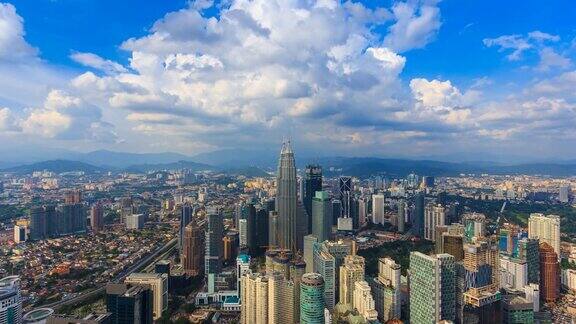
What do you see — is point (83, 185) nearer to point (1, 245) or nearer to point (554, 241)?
point (1, 245)

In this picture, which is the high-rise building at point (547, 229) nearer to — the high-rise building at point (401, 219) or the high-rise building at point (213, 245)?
the high-rise building at point (401, 219)

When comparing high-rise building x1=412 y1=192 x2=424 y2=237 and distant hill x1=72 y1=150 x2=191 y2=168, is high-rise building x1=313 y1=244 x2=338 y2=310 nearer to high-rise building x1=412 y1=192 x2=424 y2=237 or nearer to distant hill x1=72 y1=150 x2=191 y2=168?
high-rise building x1=412 y1=192 x2=424 y2=237

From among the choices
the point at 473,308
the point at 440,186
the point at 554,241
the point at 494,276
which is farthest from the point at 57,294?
the point at 440,186

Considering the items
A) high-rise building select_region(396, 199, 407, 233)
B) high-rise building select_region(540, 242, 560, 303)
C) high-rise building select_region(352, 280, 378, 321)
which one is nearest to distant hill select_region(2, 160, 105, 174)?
high-rise building select_region(396, 199, 407, 233)

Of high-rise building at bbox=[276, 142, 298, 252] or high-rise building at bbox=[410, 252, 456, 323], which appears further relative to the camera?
high-rise building at bbox=[276, 142, 298, 252]

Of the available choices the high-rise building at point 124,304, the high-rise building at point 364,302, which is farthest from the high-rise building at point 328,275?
the high-rise building at point 124,304

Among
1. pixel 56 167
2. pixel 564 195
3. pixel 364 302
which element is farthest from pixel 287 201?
pixel 56 167
